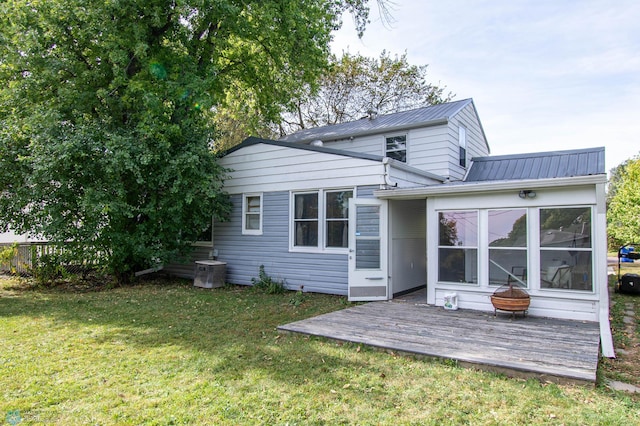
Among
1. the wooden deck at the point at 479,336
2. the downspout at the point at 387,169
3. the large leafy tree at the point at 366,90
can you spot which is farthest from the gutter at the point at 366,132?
the large leafy tree at the point at 366,90

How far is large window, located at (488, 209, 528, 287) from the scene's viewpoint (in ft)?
20.9

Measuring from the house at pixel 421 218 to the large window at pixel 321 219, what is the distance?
2 centimetres

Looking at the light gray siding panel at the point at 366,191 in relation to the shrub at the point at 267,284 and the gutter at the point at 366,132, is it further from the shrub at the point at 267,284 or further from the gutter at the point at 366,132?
the gutter at the point at 366,132

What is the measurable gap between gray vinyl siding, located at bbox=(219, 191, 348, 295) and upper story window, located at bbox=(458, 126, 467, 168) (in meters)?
5.37

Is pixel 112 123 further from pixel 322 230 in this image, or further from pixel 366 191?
pixel 366 191

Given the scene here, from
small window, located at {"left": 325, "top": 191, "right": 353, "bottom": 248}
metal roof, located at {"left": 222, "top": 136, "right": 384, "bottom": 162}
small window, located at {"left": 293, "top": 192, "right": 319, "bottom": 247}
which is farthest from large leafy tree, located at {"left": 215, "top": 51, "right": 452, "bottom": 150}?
small window, located at {"left": 325, "top": 191, "right": 353, "bottom": 248}

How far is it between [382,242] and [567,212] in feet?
10.3

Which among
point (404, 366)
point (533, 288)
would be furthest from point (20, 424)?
point (533, 288)

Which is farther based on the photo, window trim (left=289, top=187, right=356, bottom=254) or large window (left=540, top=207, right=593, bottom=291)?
window trim (left=289, top=187, right=356, bottom=254)

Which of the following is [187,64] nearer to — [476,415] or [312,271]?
[312,271]

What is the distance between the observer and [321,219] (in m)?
8.73

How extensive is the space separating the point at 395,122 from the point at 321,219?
455cm

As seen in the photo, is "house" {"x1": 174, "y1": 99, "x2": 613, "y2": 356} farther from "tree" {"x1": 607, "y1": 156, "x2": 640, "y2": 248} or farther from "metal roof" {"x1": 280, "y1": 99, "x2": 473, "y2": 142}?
"tree" {"x1": 607, "y1": 156, "x2": 640, "y2": 248}

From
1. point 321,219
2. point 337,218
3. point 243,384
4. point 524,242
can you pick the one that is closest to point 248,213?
point 321,219
